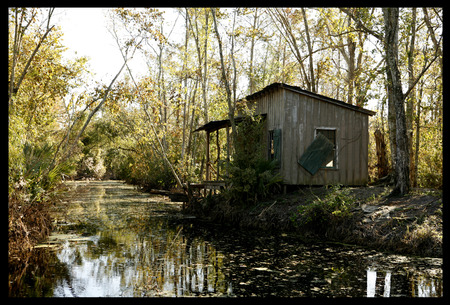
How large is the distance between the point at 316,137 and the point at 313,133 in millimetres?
183

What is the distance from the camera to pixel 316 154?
14086 mm

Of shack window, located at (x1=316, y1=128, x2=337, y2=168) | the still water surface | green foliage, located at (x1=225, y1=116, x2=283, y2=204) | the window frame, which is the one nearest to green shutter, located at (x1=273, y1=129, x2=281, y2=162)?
green foliage, located at (x1=225, y1=116, x2=283, y2=204)

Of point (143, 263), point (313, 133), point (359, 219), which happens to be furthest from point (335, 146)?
point (143, 263)

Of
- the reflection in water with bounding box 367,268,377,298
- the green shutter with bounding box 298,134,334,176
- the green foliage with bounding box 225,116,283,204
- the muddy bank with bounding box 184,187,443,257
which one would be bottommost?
the reflection in water with bounding box 367,268,377,298

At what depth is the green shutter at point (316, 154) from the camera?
14.0m

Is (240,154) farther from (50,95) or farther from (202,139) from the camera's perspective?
(202,139)

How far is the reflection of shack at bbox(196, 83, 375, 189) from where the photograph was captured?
46.1 ft

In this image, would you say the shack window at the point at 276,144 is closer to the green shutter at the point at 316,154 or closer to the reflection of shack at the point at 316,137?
the reflection of shack at the point at 316,137

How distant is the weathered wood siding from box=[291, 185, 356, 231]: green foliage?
3522mm

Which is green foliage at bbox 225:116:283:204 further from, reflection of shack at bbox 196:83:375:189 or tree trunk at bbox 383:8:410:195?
tree trunk at bbox 383:8:410:195

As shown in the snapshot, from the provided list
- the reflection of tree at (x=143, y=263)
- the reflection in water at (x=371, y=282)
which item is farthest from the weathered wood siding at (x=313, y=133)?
the reflection in water at (x=371, y=282)

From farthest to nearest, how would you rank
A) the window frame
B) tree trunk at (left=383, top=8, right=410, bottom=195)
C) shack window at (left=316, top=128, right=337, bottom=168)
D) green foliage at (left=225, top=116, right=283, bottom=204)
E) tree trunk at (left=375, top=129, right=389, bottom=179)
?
tree trunk at (left=375, top=129, right=389, bottom=179)
shack window at (left=316, top=128, right=337, bottom=168)
the window frame
green foliage at (left=225, top=116, right=283, bottom=204)
tree trunk at (left=383, top=8, right=410, bottom=195)

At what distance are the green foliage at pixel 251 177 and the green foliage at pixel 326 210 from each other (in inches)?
94.8

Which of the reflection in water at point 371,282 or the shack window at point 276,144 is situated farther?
the shack window at point 276,144
